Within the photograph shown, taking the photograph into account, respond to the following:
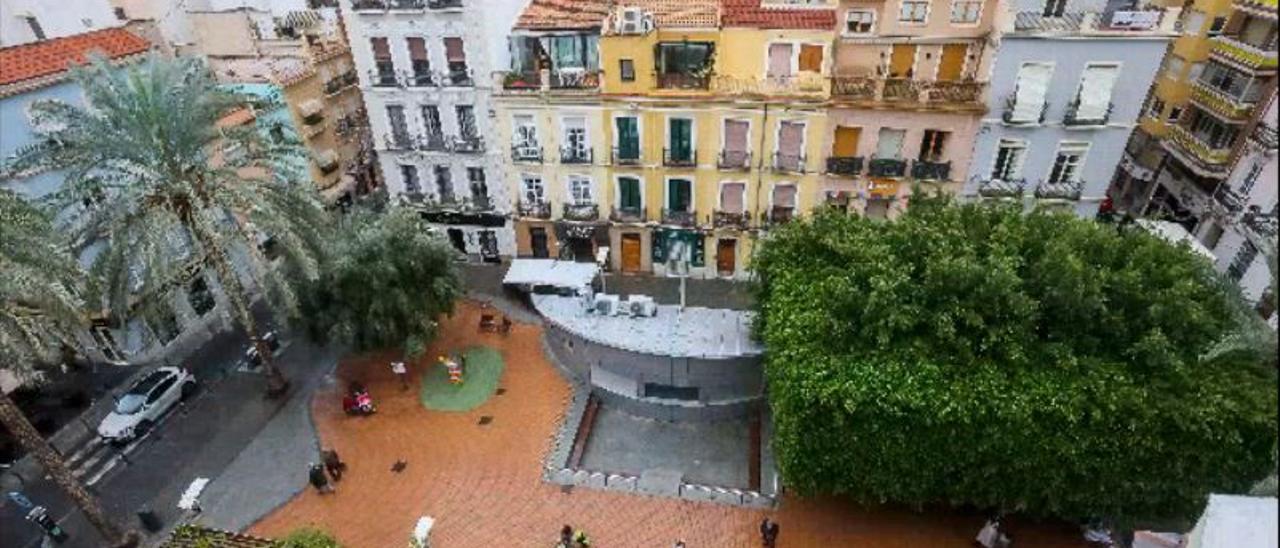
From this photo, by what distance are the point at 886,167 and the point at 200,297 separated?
34621mm

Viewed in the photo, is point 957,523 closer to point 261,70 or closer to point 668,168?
point 668,168

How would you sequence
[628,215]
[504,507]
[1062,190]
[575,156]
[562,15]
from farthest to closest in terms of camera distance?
1. [628,215]
2. [575,156]
3. [562,15]
4. [1062,190]
5. [504,507]

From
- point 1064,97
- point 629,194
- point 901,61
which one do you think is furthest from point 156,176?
point 1064,97

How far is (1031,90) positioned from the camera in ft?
95.8

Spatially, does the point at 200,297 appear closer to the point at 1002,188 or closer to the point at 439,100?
the point at 439,100

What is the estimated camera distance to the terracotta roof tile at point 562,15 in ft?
103

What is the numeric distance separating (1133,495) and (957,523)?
543cm

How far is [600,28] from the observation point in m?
31.0

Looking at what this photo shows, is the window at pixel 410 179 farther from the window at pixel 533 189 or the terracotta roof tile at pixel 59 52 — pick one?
the terracotta roof tile at pixel 59 52

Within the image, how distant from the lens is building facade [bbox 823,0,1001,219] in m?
29.9

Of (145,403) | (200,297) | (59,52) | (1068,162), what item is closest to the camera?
(145,403)

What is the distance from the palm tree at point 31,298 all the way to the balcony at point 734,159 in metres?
24.8

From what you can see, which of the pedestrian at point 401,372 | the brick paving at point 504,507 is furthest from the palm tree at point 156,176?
the brick paving at point 504,507

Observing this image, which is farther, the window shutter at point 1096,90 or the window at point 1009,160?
the window at point 1009,160
